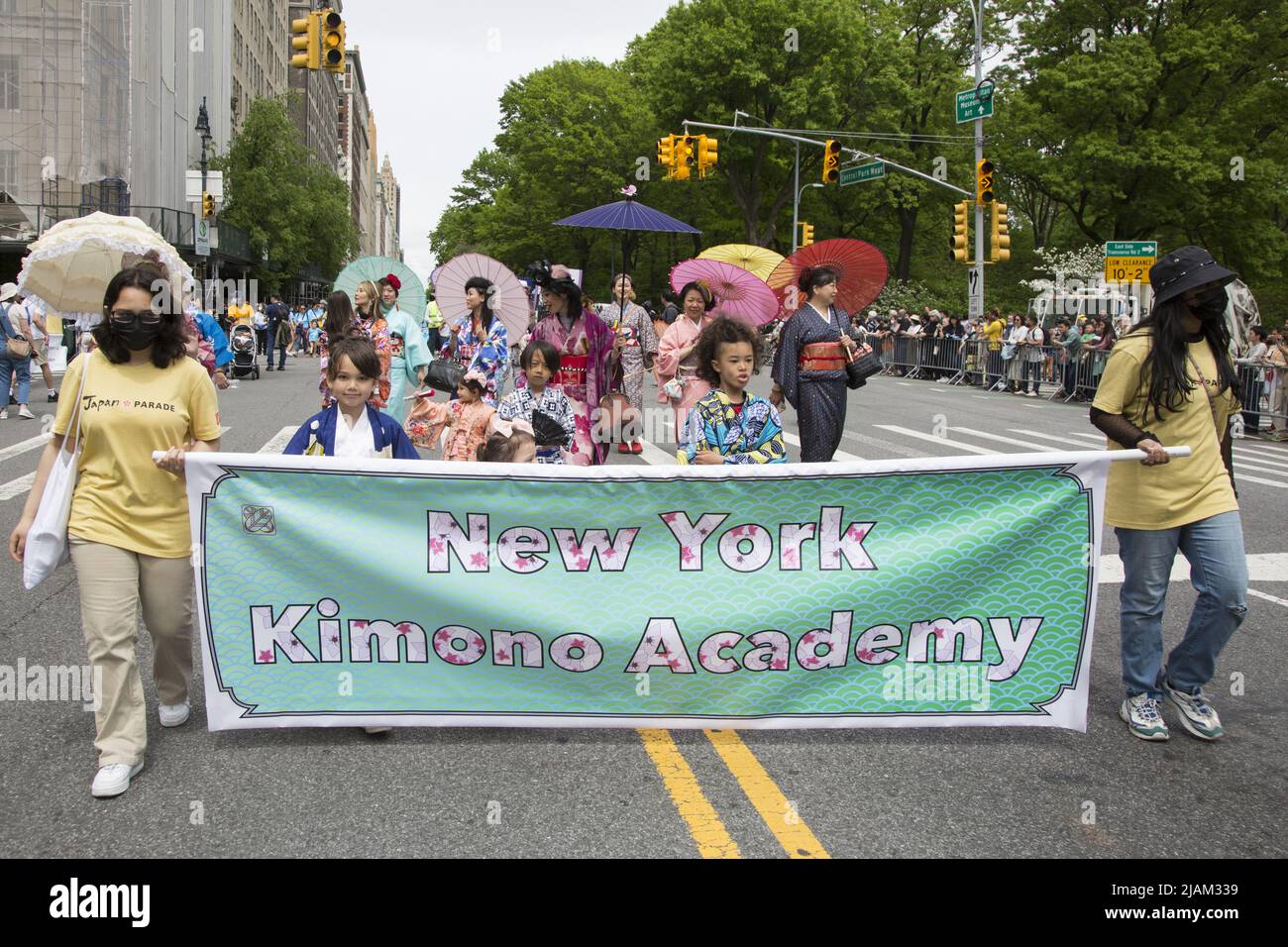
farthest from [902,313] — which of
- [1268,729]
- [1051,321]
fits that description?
[1268,729]

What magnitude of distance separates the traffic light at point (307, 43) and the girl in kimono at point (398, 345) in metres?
10.6

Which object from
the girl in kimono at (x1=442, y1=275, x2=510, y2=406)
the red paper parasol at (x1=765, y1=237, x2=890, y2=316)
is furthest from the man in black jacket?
the red paper parasol at (x1=765, y1=237, x2=890, y2=316)

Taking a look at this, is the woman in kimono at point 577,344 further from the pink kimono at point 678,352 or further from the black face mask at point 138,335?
the black face mask at point 138,335

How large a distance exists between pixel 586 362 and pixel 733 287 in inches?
84.9

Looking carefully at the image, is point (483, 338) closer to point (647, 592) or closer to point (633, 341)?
point (633, 341)

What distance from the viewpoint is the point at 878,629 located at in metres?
4.41

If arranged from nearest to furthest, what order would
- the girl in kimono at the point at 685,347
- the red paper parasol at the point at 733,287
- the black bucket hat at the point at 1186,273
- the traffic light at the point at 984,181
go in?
the black bucket hat at the point at 1186,273 < the red paper parasol at the point at 733,287 < the girl in kimono at the point at 685,347 < the traffic light at the point at 984,181

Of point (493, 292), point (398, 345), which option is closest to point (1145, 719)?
point (398, 345)

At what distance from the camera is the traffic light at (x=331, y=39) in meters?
18.2

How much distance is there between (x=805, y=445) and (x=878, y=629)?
12.0 ft

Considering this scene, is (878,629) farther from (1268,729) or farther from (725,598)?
(1268,729)

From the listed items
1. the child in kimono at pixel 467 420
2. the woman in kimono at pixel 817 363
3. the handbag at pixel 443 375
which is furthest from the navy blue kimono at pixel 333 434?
the woman in kimono at pixel 817 363

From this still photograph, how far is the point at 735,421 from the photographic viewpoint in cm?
520

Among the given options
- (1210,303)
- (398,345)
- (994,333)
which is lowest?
(398,345)
